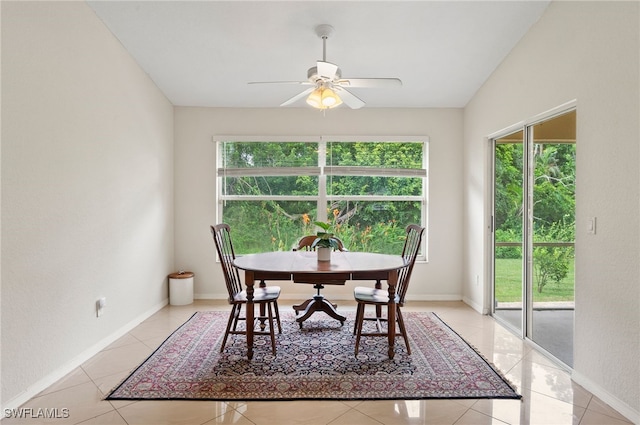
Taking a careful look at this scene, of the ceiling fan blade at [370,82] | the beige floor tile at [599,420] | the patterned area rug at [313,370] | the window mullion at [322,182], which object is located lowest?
the beige floor tile at [599,420]

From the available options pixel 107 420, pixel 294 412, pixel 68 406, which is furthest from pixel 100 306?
pixel 294 412

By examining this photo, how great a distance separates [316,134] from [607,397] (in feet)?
12.5

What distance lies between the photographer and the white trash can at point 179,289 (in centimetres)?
449

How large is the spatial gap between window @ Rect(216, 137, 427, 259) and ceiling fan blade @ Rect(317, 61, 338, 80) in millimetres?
2117

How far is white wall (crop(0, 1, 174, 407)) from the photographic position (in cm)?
223

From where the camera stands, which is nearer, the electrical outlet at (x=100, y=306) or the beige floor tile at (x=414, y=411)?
the beige floor tile at (x=414, y=411)

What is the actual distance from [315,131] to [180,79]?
Result: 5.65 ft

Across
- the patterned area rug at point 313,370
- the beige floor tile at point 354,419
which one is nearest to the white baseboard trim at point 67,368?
the patterned area rug at point 313,370

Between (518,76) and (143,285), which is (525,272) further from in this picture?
(143,285)

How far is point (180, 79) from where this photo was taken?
13.6 feet

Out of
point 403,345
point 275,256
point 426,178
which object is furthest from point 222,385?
point 426,178

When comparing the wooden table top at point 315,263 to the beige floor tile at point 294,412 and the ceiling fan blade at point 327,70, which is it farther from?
the ceiling fan blade at point 327,70

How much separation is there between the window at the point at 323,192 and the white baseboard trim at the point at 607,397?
8.09 feet

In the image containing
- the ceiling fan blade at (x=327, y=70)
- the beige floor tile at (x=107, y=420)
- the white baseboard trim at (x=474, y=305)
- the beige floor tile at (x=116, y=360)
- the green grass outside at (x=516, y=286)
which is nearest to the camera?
the beige floor tile at (x=107, y=420)
